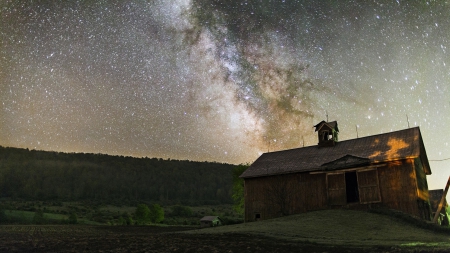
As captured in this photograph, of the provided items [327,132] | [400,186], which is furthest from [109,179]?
[400,186]

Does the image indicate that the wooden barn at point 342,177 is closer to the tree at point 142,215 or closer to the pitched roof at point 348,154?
the pitched roof at point 348,154

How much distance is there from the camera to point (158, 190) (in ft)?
414

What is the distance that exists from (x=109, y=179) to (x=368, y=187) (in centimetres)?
12189

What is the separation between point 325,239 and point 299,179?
12471 mm

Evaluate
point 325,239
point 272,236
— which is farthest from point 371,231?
point 272,236

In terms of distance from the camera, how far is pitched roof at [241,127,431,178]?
24.0m

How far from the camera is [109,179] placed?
429 ft

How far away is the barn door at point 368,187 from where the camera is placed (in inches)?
930

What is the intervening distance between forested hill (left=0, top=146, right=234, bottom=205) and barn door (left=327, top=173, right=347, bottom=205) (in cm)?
8942

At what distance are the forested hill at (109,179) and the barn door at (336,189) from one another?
89422 mm

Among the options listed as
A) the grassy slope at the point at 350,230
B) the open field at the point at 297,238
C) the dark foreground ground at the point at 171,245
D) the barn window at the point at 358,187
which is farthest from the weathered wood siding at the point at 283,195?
the dark foreground ground at the point at 171,245

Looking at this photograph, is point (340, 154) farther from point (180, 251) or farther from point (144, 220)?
point (144, 220)

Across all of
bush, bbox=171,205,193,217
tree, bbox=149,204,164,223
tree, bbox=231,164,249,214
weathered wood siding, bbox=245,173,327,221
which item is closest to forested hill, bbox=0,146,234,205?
bush, bbox=171,205,193,217

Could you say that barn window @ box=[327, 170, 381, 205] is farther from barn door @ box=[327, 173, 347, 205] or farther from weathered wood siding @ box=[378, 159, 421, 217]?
weathered wood siding @ box=[378, 159, 421, 217]
